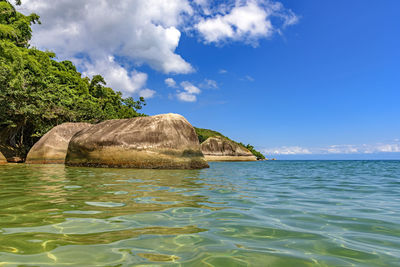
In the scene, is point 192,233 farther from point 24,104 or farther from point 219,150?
point 219,150

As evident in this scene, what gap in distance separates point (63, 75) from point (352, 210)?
3175 centimetres

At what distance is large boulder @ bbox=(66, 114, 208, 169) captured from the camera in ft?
34.1

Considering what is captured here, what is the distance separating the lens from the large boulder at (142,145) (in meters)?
10.4

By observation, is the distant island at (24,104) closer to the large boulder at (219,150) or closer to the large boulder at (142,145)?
the large boulder at (142,145)

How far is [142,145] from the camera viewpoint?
34.2 ft

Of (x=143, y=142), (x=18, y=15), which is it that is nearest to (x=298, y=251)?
(x=143, y=142)

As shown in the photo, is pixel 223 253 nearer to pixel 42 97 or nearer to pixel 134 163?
pixel 134 163

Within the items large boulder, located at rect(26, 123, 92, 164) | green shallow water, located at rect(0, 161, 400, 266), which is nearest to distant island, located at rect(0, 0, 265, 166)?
large boulder, located at rect(26, 123, 92, 164)

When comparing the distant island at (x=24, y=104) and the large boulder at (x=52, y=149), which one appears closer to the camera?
the large boulder at (x=52, y=149)

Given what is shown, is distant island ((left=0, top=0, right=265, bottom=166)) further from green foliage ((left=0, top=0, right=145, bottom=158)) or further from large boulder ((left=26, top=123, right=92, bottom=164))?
large boulder ((left=26, top=123, right=92, bottom=164))

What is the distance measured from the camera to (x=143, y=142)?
10430mm

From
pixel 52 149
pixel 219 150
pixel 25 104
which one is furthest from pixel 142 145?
pixel 219 150

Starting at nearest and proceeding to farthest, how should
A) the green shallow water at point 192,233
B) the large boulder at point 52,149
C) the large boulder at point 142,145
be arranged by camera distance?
the green shallow water at point 192,233 → the large boulder at point 142,145 → the large boulder at point 52,149

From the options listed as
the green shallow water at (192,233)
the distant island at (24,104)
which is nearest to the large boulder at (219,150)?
the distant island at (24,104)
